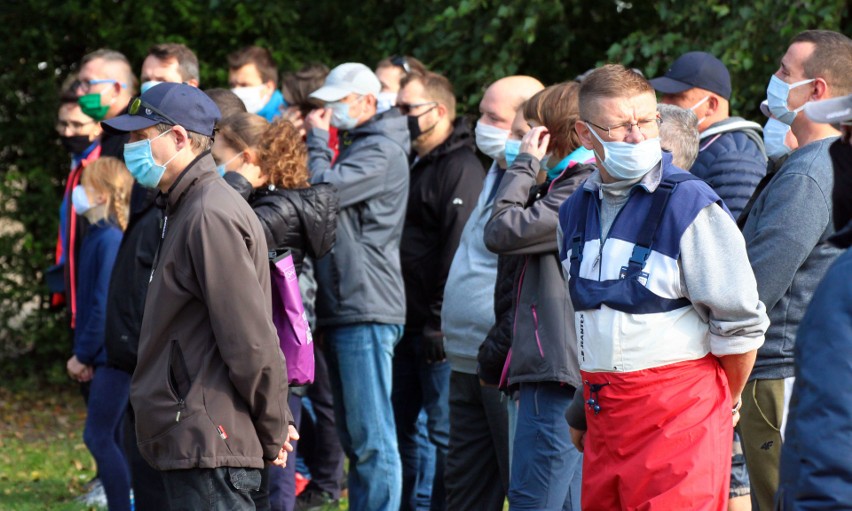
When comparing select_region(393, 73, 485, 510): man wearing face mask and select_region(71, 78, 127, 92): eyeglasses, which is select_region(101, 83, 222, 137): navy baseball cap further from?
select_region(71, 78, 127, 92): eyeglasses

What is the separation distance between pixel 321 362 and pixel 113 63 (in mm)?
2269

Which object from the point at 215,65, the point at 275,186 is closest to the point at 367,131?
the point at 275,186

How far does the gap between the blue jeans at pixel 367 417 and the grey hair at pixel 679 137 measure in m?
2.17

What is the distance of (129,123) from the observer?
4176 mm

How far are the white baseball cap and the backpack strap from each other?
10.2ft

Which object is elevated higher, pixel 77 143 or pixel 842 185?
pixel 842 185

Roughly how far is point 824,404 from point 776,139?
9.27ft

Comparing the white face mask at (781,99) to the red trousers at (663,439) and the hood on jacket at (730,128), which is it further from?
the red trousers at (663,439)

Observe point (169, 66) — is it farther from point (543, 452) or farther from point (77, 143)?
point (543, 452)

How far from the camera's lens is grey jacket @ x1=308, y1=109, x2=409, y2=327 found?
593 cm

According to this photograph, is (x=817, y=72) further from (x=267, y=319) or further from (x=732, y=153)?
(x=267, y=319)

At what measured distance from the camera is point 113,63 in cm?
729

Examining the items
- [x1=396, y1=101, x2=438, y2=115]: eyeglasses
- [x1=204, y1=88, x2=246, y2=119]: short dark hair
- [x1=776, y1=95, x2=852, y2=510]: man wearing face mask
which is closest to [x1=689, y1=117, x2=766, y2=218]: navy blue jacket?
[x1=396, y1=101, x2=438, y2=115]: eyeglasses

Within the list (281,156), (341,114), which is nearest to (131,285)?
(281,156)
